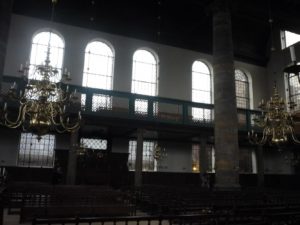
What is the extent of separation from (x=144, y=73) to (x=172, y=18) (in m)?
4.58

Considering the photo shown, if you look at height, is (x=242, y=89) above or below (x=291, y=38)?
below

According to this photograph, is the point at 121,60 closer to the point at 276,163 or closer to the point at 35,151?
the point at 35,151

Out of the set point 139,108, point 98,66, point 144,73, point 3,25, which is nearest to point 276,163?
point 144,73

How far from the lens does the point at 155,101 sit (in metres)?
18.0

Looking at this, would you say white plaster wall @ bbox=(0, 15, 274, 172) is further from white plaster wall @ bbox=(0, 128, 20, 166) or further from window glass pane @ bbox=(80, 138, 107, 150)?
window glass pane @ bbox=(80, 138, 107, 150)

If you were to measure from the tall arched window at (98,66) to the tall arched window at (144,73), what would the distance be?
5.73 feet

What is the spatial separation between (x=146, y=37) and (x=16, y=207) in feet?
48.9

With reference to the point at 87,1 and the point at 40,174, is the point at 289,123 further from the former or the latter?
the point at 87,1

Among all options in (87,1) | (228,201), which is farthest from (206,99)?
(228,201)

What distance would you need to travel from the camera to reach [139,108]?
17484 mm

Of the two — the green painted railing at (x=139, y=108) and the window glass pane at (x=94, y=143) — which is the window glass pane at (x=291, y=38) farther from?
the window glass pane at (x=94, y=143)

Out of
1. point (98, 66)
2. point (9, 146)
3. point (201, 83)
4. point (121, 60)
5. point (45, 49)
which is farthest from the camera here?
point (201, 83)

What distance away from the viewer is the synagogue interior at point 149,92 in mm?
14750

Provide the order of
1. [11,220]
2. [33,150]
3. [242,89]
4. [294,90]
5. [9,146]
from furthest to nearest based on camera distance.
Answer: [242,89]
[294,90]
[33,150]
[9,146]
[11,220]
